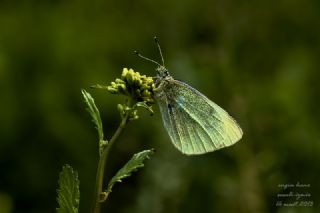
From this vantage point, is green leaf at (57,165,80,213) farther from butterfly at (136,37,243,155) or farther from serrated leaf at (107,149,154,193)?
butterfly at (136,37,243,155)

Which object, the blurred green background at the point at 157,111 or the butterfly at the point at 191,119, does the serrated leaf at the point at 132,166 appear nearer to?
the butterfly at the point at 191,119

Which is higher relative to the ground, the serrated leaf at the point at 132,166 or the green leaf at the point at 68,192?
the serrated leaf at the point at 132,166

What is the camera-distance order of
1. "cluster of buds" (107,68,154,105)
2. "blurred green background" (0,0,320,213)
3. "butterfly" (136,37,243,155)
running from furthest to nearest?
1. "blurred green background" (0,0,320,213)
2. "butterfly" (136,37,243,155)
3. "cluster of buds" (107,68,154,105)

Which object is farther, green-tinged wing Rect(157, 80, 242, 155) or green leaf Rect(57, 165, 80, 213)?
green-tinged wing Rect(157, 80, 242, 155)

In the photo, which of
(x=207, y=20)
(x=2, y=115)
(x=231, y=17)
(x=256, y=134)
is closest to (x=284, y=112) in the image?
(x=256, y=134)

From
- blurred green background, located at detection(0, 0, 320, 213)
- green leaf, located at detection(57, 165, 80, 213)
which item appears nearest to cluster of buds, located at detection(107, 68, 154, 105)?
green leaf, located at detection(57, 165, 80, 213)

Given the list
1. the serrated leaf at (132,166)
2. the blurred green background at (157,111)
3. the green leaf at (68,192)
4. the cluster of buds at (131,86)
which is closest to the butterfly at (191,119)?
the cluster of buds at (131,86)
